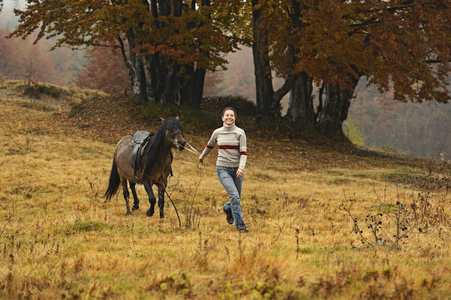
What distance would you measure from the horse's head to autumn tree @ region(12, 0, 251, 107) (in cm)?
1379

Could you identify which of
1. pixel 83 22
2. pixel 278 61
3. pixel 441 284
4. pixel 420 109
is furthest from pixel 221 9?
pixel 420 109

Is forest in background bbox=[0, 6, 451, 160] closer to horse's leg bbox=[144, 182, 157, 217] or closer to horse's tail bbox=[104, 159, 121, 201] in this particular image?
horse's tail bbox=[104, 159, 121, 201]

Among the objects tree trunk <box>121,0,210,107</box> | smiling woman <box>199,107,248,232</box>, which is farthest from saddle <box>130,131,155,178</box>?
tree trunk <box>121,0,210,107</box>

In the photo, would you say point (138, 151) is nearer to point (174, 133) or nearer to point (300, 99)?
point (174, 133)

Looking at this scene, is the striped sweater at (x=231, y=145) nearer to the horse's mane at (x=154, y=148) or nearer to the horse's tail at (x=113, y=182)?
the horse's mane at (x=154, y=148)

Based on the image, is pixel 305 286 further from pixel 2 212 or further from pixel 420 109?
pixel 420 109

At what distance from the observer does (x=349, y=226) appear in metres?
7.72

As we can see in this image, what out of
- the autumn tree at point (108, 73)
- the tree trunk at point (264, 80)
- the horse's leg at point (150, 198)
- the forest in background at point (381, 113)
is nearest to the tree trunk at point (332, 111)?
the tree trunk at point (264, 80)

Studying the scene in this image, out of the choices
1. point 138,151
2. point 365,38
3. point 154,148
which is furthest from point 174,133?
point 365,38

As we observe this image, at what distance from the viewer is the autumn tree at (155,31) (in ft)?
69.3

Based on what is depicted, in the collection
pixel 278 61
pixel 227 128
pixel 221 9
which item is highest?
pixel 221 9

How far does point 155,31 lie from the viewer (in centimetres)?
2170

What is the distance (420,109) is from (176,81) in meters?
65.9

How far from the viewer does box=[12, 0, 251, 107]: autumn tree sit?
69.3ft
